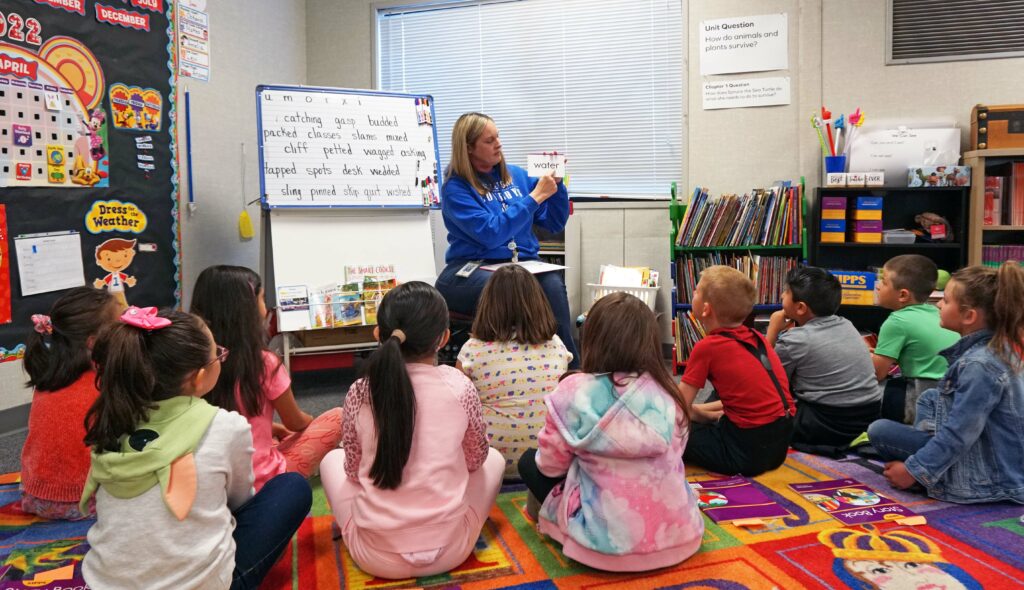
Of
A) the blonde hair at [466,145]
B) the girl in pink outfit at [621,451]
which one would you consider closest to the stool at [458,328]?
the blonde hair at [466,145]

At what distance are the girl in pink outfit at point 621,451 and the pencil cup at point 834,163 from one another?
8.72 ft

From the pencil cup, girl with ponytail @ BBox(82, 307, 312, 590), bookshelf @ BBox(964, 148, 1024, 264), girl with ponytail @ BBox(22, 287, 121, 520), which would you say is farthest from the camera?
the pencil cup

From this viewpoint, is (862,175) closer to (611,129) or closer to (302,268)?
(611,129)

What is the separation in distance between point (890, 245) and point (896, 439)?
191cm

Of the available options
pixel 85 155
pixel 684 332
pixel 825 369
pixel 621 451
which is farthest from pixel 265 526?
pixel 684 332

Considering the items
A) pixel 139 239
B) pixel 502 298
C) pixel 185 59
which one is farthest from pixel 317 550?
pixel 185 59

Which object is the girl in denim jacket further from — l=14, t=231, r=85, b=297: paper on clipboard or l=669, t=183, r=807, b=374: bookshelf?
l=14, t=231, r=85, b=297: paper on clipboard

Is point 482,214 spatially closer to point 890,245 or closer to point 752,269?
point 752,269

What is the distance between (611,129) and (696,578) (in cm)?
343

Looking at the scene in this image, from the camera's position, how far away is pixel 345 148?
11.8ft

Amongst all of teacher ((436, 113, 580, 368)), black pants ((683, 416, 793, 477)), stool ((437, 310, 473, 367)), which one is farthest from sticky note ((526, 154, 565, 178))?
black pants ((683, 416, 793, 477))

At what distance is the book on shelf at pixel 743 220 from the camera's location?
3861mm

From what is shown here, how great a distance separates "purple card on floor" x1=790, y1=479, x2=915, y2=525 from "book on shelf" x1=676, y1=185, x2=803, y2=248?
1.93m

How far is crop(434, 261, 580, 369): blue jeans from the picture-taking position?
3.00 metres
